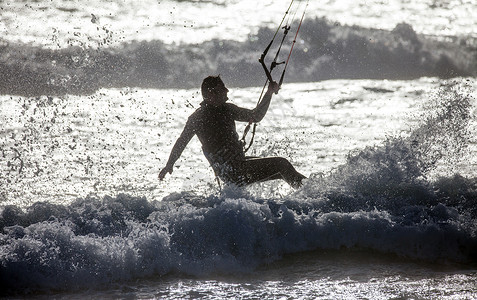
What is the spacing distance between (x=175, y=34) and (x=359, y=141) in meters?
8.02

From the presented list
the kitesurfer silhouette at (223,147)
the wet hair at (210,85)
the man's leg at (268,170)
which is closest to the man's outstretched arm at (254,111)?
the kitesurfer silhouette at (223,147)

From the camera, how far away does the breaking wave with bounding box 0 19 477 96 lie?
16.0 m

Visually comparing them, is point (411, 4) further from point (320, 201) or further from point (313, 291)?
point (313, 291)

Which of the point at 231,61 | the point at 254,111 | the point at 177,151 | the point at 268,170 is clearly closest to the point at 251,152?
the point at 254,111

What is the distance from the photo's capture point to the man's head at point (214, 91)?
309 inches

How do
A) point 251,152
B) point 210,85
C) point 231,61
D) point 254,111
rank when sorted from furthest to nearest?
point 231,61 → point 251,152 → point 254,111 → point 210,85

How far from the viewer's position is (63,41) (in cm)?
1716

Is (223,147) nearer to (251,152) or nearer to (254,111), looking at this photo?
(254,111)

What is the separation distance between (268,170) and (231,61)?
9626 millimetres

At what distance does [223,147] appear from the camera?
7.94m

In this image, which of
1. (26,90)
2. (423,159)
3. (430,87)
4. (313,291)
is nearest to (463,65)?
(430,87)

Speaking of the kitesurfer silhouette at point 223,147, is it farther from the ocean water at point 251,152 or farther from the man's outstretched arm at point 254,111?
the ocean water at point 251,152

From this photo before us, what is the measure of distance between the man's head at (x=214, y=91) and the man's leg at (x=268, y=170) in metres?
0.80

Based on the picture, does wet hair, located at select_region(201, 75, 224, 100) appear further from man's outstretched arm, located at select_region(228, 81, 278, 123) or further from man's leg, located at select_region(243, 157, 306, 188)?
man's leg, located at select_region(243, 157, 306, 188)
